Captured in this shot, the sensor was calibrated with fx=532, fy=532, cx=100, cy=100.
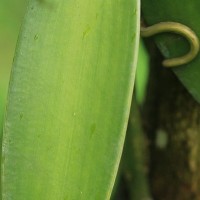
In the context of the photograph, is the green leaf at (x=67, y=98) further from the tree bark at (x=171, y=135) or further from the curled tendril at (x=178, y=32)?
the tree bark at (x=171, y=135)

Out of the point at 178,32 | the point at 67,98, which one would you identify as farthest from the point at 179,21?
the point at 67,98

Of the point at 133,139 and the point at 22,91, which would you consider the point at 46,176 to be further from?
the point at 133,139

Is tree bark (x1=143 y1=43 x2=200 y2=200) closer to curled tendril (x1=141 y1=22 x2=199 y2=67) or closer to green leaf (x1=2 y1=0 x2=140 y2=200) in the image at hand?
curled tendril (x1=141 y1=22 x2=199 y2=67)

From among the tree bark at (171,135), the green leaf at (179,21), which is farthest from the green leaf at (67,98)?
the tree bark at (171,135)

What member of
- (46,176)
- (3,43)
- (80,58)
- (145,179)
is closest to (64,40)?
(80,58)

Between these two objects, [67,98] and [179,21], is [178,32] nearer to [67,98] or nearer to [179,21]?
[179,21]

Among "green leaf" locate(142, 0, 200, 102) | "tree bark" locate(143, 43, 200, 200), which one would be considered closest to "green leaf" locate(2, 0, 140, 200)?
"green leaf" locate(142, 0, 200, 102)
